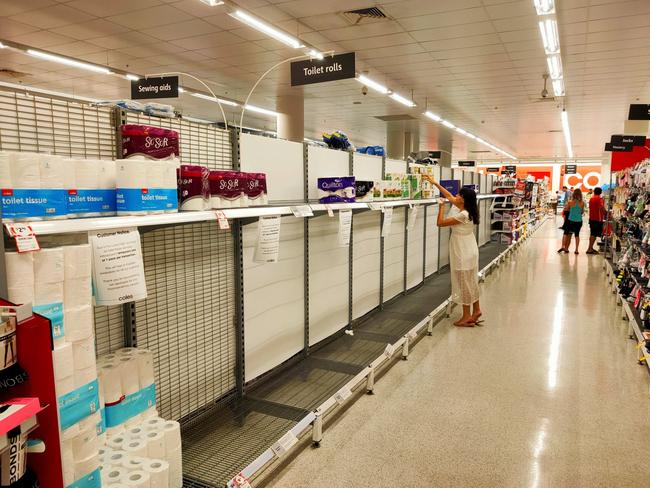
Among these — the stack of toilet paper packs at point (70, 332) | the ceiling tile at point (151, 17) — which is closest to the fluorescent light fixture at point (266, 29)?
the ceiling tile at point (151, 17)

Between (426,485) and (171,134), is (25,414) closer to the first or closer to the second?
(171,134)

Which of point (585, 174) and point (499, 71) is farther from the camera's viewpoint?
point (585, 174)

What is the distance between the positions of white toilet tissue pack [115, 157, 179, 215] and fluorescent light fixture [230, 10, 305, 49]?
527 cm

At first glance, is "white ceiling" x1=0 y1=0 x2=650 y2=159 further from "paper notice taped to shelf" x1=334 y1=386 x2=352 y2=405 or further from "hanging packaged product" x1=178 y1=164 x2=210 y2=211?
"paper notice taped to shelf" x1=334 y1=386 x2=352 y2=405

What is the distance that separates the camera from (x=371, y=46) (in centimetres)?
843

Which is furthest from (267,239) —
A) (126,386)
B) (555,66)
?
(555,66)

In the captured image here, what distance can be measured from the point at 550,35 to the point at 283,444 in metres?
7.56

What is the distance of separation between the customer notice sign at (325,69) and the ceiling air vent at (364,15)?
90 centimetres

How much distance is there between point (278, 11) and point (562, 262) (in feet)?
28.1

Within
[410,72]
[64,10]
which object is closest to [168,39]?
[64,10]

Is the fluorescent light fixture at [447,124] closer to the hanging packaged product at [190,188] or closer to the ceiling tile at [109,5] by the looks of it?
the ceiling tile at [109,5]

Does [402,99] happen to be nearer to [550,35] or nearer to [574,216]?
[550,35]

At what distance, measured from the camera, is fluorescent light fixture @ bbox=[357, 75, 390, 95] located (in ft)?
33.9

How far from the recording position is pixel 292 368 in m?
3.76
